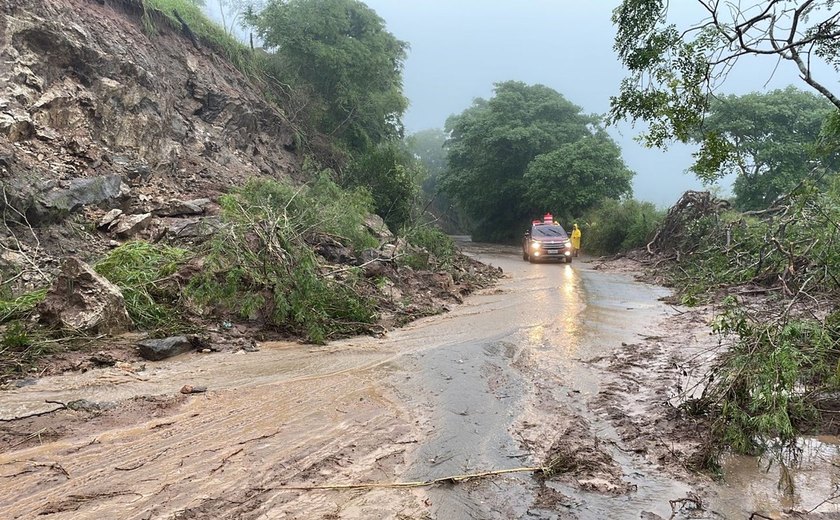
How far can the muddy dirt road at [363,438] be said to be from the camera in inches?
124

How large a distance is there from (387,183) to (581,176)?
47.2 ft

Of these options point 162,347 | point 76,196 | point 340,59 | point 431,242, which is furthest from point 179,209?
point 340,59

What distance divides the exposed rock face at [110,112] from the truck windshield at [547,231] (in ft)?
35.5

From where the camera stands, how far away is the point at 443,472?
363 cm

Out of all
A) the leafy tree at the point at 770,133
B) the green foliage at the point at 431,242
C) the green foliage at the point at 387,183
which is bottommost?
the green foliage at the point at 431,242

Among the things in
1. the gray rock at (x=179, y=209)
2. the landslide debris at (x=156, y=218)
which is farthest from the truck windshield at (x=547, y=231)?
the gray rock at (x=179, y=209)

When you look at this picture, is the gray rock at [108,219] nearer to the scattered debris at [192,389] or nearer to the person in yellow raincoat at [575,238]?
the scattered debris at [192,389]

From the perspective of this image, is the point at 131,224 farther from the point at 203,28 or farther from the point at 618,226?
the point at 618,226

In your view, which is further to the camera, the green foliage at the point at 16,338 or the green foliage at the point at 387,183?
the green foliage at the point at 387,183

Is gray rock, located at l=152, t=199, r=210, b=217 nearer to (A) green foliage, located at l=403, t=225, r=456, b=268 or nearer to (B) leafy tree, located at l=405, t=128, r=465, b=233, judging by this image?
(A) green foliage, located at l=403, t=225, r=456, b=268

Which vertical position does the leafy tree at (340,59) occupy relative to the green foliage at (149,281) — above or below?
above

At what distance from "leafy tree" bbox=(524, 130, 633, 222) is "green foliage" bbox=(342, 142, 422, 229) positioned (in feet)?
40.3

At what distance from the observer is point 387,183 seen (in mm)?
20531

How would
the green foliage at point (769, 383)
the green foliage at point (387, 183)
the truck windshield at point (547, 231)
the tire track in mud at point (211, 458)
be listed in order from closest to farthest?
the tire track in mud at point (211, 458)
the green foliage at point (769, 383)
the green foliage at point (387, 183)
the truck windshield at point (547, 231)
